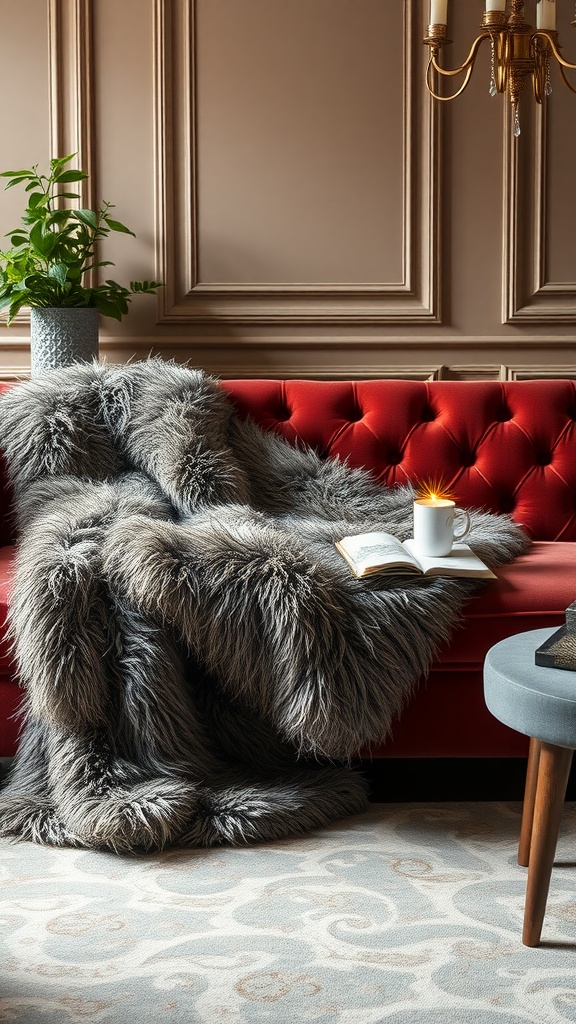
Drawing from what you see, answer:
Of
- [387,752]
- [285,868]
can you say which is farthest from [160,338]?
[285,868]

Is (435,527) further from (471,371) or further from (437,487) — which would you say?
(471,371)

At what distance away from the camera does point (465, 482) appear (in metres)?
2.39

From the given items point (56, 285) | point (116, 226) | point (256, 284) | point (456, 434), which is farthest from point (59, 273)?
point (456, 434)

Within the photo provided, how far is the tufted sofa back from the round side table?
1.05m

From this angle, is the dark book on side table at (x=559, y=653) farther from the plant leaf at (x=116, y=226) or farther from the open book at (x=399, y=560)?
the plant leaf at (x=116, y=226)

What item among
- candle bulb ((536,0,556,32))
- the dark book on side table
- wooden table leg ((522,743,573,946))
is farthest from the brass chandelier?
wooden table leg ((522,743,573,946))

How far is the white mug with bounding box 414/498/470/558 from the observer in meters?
1.89

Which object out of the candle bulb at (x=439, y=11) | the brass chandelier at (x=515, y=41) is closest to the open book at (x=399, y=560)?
the brass chandelier at (x=515, y=41)

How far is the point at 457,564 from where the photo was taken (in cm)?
185

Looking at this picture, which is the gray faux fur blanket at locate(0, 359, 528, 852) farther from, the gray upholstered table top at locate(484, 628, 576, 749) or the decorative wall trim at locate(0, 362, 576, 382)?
the decorative wall trim at locate(0, 362, 576, 382)

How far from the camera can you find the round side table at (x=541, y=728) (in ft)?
4.01

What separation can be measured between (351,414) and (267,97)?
1269mm

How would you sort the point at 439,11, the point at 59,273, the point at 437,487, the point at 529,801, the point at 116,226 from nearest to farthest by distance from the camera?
the point at 529,801
the point at 439,11
the point at 437,487
the point at 59,273
the point at 116,226

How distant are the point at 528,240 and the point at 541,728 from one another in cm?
232
